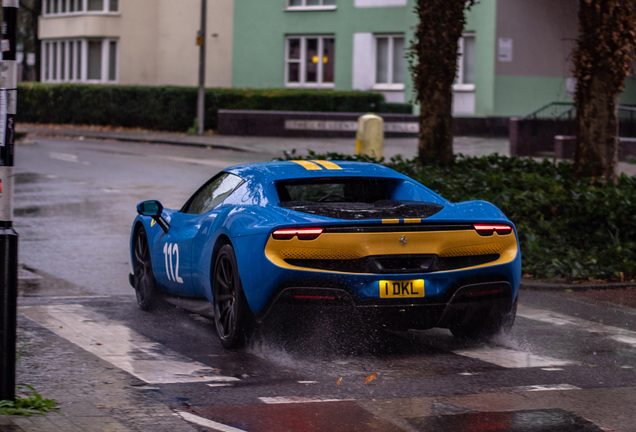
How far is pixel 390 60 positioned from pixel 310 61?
367cm

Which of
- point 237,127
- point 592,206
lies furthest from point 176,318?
point 237,127

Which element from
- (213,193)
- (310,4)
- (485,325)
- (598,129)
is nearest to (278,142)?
(310,4)

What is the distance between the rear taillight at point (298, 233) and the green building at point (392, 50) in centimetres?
2551

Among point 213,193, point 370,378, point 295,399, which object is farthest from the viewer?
point 213,193

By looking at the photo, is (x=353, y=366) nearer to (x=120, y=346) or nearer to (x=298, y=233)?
(x=298, y=233)

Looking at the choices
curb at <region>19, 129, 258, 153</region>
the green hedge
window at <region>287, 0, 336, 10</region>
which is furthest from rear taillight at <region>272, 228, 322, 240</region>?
window at <region>287, 0, 336, 10</region>

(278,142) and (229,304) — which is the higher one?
(278,142)

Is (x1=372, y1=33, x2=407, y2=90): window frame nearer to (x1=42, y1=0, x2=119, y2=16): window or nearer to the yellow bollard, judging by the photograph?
(x1=42, y1=0, x2=119, y2=16): window

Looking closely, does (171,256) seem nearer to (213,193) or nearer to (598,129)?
(213,193)

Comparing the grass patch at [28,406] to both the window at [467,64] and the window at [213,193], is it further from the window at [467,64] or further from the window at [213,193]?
the window at [467,64]

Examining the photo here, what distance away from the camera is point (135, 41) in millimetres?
44844

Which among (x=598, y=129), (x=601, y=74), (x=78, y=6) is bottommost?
(x=598, y=129)

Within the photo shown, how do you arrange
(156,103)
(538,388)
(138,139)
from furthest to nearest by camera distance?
(156,103) < (138,139) < (538,388)

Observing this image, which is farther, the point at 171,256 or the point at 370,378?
the point at 171,256
